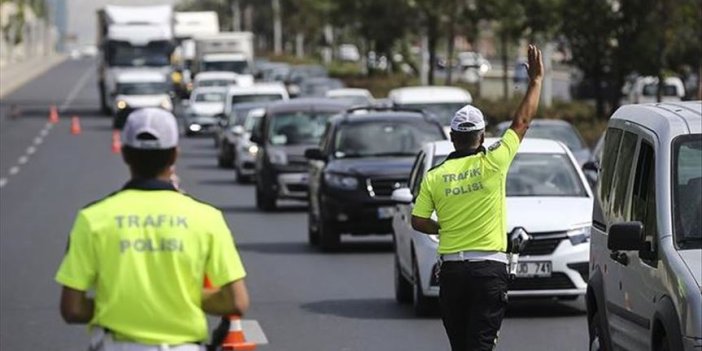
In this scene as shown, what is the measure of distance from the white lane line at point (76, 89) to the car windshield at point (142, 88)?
15.5 metres

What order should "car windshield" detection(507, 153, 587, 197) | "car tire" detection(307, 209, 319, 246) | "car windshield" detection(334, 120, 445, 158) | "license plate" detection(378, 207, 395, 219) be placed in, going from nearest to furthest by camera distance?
"car windshield" detection(507, 153, 587, 197), "license plate" detection(378, 207, 395, 219), "car windshield" detection(334, 120, 445, 158), "car tire" detection(307, 209, 319, 246)

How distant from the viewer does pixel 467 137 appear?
10.2 m

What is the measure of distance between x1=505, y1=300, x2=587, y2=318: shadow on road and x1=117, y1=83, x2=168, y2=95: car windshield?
148ft

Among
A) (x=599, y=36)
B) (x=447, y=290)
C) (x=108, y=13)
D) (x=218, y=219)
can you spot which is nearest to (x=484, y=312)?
(x=447, y=290)

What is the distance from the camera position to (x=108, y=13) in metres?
65.6

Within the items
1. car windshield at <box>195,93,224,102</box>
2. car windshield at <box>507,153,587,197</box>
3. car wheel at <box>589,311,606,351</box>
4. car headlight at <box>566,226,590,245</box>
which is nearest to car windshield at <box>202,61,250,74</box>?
car windshield at <box>195,93,224,102</box>

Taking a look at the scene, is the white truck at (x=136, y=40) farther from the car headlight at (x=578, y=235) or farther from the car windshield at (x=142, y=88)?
the car headlight at (x=578, y=235)

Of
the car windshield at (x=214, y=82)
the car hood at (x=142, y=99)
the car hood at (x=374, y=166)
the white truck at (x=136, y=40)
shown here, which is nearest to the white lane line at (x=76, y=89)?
the white truck at (x=136, y=40)

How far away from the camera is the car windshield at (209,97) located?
2290 inches

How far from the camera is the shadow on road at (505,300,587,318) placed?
1605 centimetres

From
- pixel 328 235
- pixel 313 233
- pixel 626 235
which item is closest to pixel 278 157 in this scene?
pixel 313 233

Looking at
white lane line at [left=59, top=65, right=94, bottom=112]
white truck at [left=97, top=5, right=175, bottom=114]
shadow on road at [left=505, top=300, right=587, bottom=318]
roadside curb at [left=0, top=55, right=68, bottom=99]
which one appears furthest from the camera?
roadside curb at [left=0, top=55, right=68, bottom=99]

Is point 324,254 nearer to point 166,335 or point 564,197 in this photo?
point 564,197

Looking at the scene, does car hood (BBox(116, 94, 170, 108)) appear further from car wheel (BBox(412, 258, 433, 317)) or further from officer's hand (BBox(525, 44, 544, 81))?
officer's hand (BBox(525, 44, 544, 81))
